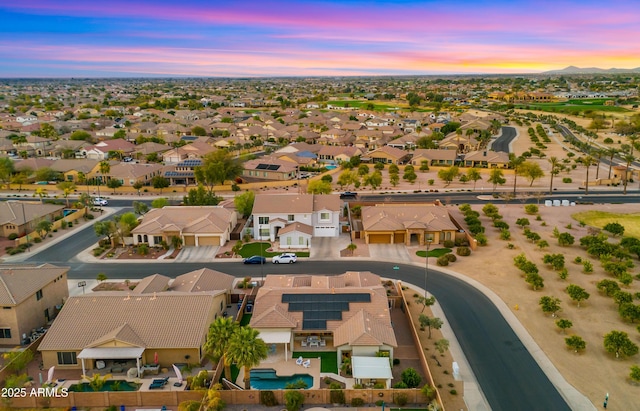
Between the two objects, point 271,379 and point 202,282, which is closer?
point 271,379

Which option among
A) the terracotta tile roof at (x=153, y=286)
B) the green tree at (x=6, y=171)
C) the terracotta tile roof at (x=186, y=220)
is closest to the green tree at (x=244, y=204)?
the terracotta tile roof at (x=186, y=220)

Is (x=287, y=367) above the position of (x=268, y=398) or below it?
below

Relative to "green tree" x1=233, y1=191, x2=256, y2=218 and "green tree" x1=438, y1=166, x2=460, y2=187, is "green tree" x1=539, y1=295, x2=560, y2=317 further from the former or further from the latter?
"green tree" x1=438, y1=166, x2=460, y2=187

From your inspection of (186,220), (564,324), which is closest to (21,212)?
(186,220)

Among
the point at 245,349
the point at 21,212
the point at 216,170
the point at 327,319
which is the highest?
the point at 216,170

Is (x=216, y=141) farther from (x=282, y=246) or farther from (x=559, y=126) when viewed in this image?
(x=559, y=126)

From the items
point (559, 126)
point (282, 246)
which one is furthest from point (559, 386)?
point (559, 126)

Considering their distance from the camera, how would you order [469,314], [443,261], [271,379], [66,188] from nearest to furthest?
[271,379], [469,314], [443,261], [66,188]

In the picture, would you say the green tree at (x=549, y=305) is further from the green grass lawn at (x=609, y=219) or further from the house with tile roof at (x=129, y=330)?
the green grass lawn at (x=609, y=219)

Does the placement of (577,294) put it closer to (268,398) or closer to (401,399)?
(401,399)
